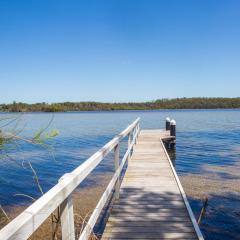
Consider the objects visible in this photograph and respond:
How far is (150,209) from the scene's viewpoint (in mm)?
5273

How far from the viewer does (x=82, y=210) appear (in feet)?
27.2

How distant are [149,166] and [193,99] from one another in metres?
145

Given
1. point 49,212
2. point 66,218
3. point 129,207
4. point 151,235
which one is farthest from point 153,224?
point 49,212

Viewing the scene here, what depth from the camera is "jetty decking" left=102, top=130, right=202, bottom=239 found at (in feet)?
14.0

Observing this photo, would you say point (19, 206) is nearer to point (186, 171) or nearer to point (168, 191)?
point (168, 191)

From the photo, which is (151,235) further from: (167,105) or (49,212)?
(167,105)

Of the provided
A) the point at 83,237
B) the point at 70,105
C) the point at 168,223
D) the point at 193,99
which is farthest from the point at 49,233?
A: the point at 193,99

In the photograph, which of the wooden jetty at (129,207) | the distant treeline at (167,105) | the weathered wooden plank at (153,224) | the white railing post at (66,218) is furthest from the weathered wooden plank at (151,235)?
the distant treeline at (167,105)

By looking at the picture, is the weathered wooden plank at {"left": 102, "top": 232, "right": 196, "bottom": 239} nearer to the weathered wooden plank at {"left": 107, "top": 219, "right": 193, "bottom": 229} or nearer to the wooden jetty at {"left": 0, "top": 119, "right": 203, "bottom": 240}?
the wooden jetty at {"left": 0, "top": 119, "right": 203, "bottom": 240}

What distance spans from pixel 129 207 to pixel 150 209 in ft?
1.24

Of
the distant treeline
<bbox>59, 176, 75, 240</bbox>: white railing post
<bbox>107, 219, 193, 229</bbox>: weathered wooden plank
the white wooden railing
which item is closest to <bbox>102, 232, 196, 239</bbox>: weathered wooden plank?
<bbox>107, 219, 193, 229</bbox>: weathered wooden plank

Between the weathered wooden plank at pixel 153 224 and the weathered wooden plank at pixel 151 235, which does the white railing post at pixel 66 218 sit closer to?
the weathered wooden plank at pixel 151 235

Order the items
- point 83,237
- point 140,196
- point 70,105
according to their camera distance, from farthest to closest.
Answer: point 70,105 → point 140,196 → point 83,237

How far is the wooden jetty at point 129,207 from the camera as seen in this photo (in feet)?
5.87
